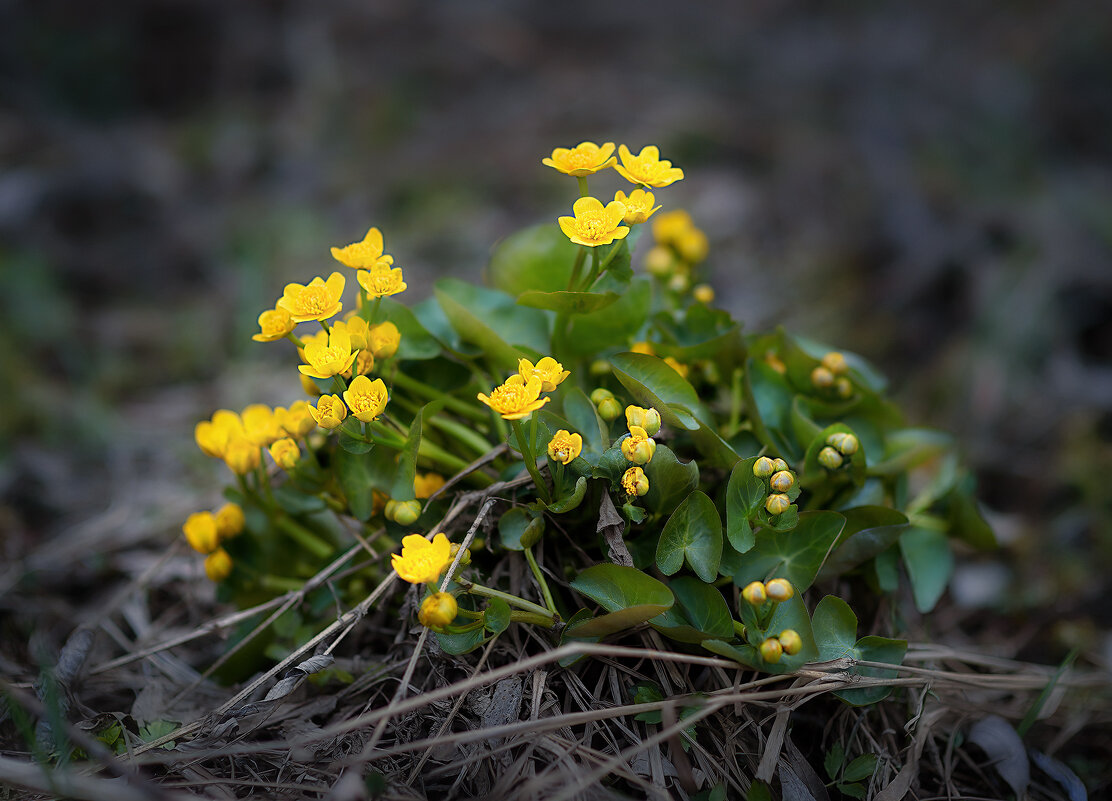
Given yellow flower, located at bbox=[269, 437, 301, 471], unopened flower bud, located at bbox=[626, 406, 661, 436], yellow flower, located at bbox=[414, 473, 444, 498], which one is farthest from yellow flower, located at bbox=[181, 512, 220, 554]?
unopened flower bud, located at bbox=[626, 406, 661, 436]

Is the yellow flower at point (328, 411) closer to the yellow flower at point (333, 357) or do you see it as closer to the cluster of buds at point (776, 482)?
the yellow flower at point (333, 357)

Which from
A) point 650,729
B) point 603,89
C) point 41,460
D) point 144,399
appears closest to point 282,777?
point 650,729

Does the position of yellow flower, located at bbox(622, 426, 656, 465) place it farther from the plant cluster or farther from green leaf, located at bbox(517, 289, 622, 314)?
green leaf, located at bbox(517, 289, 622, 314)

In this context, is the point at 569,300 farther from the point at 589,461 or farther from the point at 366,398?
the point at 366,398

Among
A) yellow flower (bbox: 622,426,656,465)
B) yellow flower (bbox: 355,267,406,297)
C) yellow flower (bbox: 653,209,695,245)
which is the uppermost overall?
yellow flower (bbox: 355,267,406,297)

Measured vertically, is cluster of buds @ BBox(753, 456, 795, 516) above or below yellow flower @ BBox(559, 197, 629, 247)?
below

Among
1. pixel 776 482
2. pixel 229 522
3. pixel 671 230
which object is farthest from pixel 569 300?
pixel 229 522
